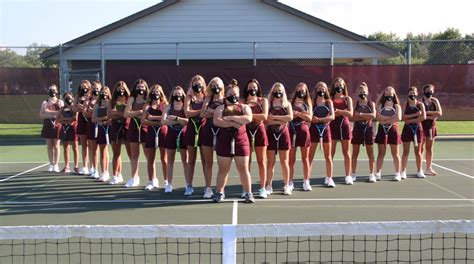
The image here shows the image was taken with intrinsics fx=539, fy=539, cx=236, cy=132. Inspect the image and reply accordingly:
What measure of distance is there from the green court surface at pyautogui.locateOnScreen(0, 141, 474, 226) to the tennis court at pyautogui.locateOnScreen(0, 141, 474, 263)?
1 centimetres

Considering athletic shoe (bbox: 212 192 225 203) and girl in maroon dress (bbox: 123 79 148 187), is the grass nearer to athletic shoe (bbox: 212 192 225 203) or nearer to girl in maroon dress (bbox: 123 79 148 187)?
girl in maroon dress (bbox: 123 79 148 187)

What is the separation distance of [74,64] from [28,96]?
14.8 ft

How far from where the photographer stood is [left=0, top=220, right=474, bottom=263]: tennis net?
179 inches

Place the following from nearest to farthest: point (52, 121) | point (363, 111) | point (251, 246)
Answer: point (251, 246) → point (363, 111) → point (52, 121)

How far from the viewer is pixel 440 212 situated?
25.9ft

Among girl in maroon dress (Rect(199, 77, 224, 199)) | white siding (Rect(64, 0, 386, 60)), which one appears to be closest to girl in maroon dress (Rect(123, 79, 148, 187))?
girl in maroon dress (Rect(199, 77, 224, 199))

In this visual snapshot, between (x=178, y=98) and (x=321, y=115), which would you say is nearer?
(x=178, y=98)

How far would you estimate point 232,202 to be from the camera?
8.56 meters

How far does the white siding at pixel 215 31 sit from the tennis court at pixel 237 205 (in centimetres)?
1102

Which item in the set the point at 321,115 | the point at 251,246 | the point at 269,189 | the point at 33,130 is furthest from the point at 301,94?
the point at 33,130

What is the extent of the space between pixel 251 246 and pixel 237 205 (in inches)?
88.7

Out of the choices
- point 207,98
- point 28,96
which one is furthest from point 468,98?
point 28,96

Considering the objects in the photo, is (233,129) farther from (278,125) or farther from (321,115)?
(321,115)

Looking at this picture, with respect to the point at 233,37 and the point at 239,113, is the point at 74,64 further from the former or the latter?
the point at 239,113
